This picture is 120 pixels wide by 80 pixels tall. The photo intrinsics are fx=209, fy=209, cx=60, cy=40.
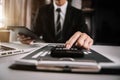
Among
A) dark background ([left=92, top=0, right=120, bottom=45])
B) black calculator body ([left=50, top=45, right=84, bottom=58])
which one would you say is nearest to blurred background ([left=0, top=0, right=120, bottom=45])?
dark background ([left=92, top=0, right=120, bottom=45])

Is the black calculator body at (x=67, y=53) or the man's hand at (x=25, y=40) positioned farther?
the man's hand at (x=25, y=40)

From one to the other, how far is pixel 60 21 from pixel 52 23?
0.08 ft

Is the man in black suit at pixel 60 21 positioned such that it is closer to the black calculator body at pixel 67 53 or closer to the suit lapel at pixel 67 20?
the suit lapel at pixel 67 20

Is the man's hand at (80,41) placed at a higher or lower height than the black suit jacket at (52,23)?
lower

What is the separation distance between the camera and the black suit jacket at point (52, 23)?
0.61m

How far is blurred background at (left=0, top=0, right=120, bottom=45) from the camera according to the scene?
604mm

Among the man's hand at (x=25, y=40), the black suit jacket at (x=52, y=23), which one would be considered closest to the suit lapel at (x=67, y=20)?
the black suit jacket at (x=52, y=23)

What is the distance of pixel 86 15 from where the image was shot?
1.98 ft

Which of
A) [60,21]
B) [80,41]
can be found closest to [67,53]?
[80,41]

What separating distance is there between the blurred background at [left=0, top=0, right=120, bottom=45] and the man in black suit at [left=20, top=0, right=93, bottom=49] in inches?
0.6

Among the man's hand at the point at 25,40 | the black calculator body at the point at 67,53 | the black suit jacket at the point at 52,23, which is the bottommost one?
the black calculator body at the point at 67,53

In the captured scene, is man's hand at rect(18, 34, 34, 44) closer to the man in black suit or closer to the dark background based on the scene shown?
the man in black suit

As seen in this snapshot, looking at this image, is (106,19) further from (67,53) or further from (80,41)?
(67,53)

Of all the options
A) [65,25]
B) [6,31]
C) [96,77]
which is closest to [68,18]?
[65,25]
